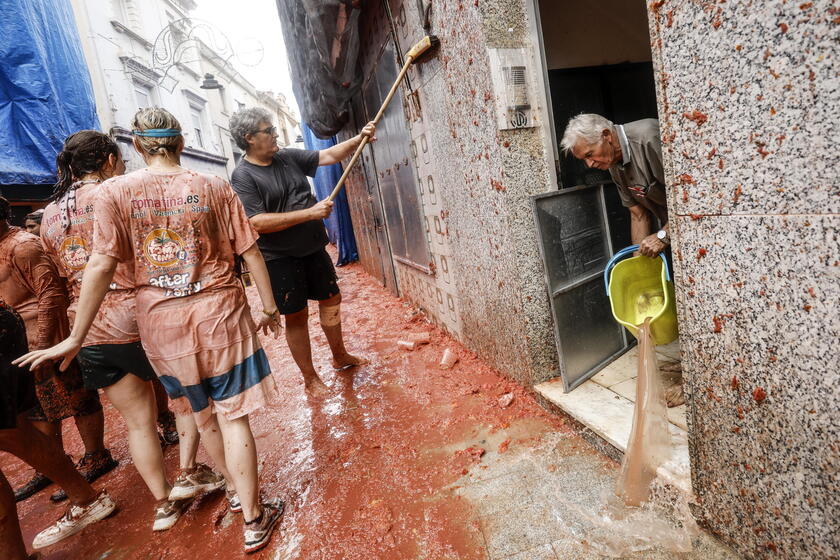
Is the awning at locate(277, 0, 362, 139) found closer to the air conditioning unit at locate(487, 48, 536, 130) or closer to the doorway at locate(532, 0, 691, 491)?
the doorway at locate(532, 0, 691, 491)

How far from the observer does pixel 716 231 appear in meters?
1.32

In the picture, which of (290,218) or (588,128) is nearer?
(588,128)

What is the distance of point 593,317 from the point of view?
9.52 feet

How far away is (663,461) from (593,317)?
1.13 meters

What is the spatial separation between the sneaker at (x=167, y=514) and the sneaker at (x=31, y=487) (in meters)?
1.35

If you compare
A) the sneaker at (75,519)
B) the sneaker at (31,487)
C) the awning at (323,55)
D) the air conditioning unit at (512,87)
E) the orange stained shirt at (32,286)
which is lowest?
the sneaker at (31,487)

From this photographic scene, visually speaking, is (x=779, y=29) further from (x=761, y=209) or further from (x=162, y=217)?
(x=162, y=217)

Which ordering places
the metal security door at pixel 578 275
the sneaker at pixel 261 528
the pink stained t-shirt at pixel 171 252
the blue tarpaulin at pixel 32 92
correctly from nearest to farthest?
the pink stained t-shirt at pixel 171 252 < the sneaker at pixel 261 528 < the metal security door at pixel 578 275 < the blue tarpaulin at pixel 32 92

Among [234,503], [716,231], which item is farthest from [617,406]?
[234,503]

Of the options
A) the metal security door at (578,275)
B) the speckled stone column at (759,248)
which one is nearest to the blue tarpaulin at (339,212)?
the metal security door at (578,275)

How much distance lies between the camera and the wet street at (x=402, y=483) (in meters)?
1.93

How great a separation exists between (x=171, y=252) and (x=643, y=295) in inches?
94.5

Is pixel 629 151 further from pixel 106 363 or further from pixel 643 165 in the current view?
pixel 106 363

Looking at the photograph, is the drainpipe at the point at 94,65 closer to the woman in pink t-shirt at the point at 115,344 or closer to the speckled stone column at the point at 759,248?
the woman in pink t-shirt at the point at 115,344
